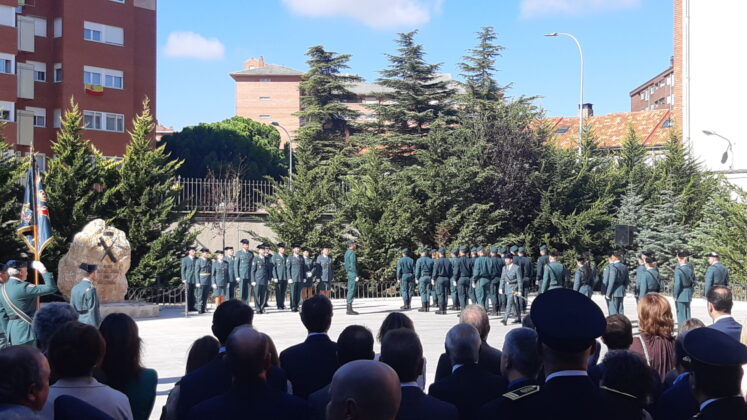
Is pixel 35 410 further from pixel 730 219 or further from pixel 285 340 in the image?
pixel 730 219

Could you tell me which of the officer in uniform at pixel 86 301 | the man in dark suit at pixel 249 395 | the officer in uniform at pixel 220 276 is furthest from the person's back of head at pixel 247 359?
the officer in uniform at pixel 220 276

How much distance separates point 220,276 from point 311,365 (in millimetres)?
17815

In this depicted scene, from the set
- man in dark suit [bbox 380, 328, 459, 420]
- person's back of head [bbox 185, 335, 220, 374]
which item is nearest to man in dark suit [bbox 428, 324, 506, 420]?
man in dark suit [bbox 380, 328, 459, 420]

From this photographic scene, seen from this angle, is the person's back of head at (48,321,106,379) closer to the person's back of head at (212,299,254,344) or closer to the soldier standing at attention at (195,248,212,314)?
the person's back of head at (212,299,254,344)

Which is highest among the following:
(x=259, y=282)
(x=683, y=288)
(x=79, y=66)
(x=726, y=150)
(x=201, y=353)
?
(x=79, y=66)

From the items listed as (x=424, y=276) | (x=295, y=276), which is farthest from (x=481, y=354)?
(x=295, y=276)

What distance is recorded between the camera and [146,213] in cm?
2694

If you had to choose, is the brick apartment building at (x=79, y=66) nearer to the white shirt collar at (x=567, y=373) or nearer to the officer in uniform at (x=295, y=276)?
the officer in uniform at (x=295, y=276)

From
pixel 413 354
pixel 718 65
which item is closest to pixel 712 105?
pixel 718 65

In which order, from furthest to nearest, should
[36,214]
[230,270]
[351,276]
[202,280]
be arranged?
[230,270], [202,280], [351,276], [36,214]

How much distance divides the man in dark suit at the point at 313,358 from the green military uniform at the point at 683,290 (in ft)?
41.2

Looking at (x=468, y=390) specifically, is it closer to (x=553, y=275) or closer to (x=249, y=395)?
(x=249, y=395)

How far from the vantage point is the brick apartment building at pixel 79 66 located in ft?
138

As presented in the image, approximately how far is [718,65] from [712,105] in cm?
200
